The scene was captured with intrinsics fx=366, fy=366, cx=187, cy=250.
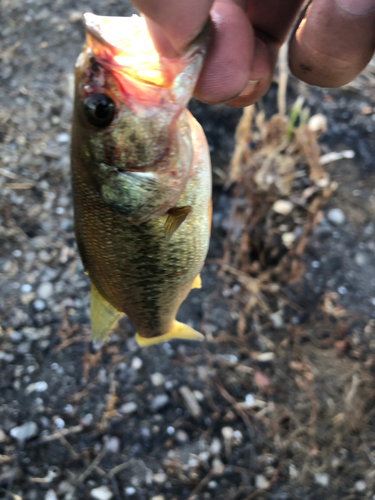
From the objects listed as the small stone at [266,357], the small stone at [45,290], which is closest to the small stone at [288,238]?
the small stone at [266,357]

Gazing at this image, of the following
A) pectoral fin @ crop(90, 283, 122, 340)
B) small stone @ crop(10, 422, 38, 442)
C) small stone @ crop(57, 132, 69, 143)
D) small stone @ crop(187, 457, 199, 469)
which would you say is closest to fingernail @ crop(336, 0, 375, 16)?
pectoral fin @ crop(90, 283, 122, 340)

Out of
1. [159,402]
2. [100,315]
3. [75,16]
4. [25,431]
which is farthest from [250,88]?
[75,16]

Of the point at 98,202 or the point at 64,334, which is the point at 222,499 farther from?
the point at 98,202

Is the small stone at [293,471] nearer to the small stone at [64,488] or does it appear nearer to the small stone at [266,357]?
the small stone at [266,357]

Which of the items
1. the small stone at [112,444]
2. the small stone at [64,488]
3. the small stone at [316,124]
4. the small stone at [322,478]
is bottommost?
the small stone at [64,488]

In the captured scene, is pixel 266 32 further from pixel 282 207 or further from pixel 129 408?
pixel 129 408

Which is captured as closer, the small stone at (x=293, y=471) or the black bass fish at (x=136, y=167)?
the black bass fish at (x=136, y=167)
